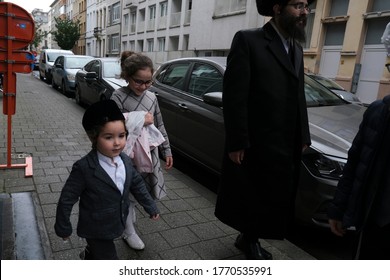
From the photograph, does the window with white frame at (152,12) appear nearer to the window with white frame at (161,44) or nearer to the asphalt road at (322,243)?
the window with white frame at (161,44)

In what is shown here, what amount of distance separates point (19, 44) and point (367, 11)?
1360cm

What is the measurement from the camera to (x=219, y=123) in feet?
13.4

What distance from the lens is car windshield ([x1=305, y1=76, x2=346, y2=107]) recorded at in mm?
4176

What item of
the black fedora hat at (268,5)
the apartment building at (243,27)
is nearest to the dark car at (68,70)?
the apartment building at (243,27)

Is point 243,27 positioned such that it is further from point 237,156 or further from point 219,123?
point 237,156

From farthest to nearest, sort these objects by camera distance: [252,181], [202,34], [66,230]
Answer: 1. [202,34]
2. [252,181]
3. [66,230]

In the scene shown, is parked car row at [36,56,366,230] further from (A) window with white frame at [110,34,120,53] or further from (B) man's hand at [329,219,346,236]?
(A) window with white frame at [110,34,120,53]

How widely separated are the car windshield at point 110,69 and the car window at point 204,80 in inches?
145

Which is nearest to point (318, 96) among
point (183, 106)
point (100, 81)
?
point (183, 106)

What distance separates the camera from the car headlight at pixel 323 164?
9.65 ft

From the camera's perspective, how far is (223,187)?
2645mm

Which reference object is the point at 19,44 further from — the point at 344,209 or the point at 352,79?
the point at 352,79

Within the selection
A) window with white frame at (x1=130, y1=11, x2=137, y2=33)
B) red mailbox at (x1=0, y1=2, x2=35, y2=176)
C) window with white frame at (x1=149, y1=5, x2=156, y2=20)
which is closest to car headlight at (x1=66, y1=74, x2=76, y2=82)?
red mailbox at (x1=0, y1=2, x2=35, y2=176)

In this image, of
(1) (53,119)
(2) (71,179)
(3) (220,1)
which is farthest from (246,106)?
(3) (220,1)
